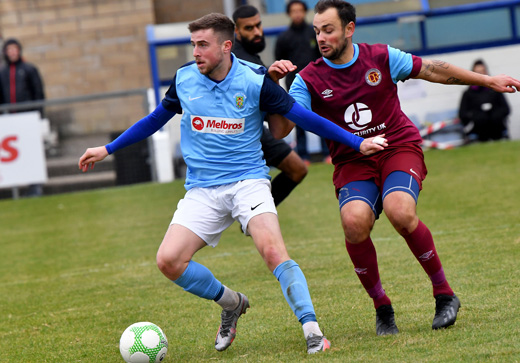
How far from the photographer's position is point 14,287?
8.65 m

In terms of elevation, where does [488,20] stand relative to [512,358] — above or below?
above

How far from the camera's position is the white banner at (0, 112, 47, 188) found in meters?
15.4

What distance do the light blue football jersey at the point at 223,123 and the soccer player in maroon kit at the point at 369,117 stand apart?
0.22 metres

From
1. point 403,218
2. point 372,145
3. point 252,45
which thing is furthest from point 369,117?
point 252,45

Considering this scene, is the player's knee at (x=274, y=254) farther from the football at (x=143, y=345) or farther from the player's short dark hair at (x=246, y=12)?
the player's short dark hair at (x=246, y=12)

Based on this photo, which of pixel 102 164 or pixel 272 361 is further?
pixel 102 164

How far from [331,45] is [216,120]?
838 millimetres

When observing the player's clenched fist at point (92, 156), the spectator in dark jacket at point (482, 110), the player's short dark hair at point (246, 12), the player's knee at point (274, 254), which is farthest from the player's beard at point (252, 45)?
the spectator in dark jacket at point (482, 110)

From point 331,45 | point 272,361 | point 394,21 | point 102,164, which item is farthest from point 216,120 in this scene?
point 394,21

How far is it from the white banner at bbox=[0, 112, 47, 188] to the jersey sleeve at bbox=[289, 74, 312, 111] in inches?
419

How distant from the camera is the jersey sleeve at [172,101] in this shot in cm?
558

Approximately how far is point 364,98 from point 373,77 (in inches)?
5.6

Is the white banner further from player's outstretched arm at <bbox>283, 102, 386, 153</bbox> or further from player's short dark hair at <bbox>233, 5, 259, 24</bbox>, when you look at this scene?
player's outstretched arm at <bbox>283, 102, 386, 153</bbox>

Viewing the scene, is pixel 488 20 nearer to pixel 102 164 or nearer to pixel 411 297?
pixel 102 164
